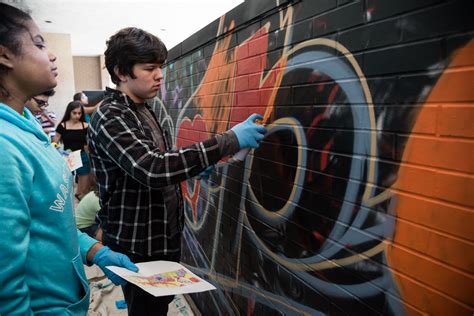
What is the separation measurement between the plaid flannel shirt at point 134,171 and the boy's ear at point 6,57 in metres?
0.57

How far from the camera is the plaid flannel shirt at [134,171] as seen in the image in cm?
161

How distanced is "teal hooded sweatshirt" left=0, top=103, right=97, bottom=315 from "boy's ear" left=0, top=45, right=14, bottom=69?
0.52 ft

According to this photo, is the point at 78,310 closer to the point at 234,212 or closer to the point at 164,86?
the point at 234,212

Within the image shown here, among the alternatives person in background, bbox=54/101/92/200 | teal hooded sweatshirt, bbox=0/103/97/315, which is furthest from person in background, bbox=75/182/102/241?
person in background, bbox=54/101/92/200

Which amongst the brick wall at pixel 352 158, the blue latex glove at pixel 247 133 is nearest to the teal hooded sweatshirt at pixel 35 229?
the blue latex glove at pixel 247 133

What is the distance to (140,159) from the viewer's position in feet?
5.26

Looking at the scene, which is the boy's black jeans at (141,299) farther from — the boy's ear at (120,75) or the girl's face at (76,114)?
the girl's face at (76,114)

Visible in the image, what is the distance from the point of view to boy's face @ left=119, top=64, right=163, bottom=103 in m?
1.86

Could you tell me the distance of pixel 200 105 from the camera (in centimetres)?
299

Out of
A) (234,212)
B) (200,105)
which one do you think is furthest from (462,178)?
(200,105)

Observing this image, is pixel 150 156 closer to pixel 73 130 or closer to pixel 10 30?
pixel 10 30

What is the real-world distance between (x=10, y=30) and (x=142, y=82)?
2.53ft

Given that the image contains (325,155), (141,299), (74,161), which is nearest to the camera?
(325,155)

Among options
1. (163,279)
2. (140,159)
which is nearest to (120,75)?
(140,159)
